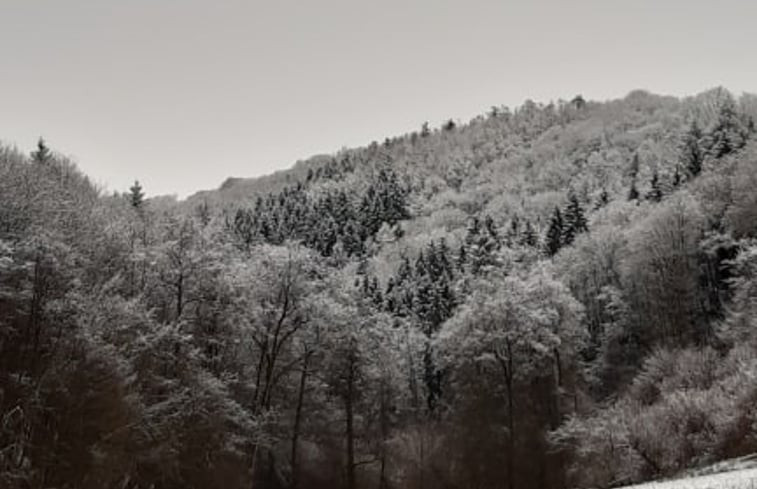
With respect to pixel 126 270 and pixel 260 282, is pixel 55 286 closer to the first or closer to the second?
pixel 126 270

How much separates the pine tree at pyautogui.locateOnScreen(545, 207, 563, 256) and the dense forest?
93.8ft

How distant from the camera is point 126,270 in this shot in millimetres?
47125

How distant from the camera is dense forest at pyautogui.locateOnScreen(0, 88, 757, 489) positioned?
31.8 metres

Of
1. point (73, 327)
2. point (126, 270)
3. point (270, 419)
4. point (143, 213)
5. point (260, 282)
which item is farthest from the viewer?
point (143, 213)

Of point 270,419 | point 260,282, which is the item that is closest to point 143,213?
point 260,282

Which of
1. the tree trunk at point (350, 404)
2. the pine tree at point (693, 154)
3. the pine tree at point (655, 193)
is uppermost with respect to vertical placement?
the pine tree at point (693, 154)

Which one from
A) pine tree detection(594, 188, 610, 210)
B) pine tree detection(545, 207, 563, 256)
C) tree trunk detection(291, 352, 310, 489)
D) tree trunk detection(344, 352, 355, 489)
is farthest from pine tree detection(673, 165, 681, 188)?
tree trunk detection(291, 352, 310, 489)

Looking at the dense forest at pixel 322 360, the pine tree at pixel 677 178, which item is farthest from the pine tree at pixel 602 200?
the dense forest at pixel 322 360

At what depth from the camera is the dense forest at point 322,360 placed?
31.8m

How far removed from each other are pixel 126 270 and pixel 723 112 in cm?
12370

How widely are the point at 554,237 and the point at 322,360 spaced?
7963cm

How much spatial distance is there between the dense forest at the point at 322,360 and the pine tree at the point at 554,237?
2859 cm

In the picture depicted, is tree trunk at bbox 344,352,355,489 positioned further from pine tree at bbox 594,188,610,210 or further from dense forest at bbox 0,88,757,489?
pine tree at bbox 594,188,610,210

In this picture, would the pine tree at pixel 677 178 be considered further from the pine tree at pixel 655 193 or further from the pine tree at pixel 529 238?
the pine tree at pixel 529 238
